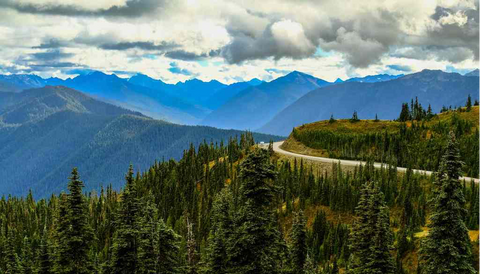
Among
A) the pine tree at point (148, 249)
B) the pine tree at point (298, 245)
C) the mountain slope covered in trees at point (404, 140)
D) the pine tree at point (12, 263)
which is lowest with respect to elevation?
the pine tree at point (12, 263)

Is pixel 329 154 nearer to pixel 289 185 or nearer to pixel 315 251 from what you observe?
pixel 289 185

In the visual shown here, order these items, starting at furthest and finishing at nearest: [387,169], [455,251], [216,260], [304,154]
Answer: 1. [304,154]
2. [387,169]
3. [216,260]
4. [455,251]

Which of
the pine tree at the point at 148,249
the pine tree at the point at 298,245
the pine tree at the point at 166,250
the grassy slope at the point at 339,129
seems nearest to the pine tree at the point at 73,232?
the pine tree at the point at 148,249

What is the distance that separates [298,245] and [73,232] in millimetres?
33796

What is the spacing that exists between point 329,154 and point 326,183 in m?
33.6

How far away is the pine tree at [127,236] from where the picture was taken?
43156mm

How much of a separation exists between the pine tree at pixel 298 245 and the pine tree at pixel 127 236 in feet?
90.4

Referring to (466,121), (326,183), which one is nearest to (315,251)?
(326,183)

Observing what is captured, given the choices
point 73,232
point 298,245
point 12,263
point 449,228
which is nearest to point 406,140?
point 298,245

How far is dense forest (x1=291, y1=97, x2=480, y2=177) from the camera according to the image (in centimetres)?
12600

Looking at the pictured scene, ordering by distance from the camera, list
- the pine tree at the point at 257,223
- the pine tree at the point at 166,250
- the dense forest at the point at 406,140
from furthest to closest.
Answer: the dense forest at the point at 406,140 < the pine tree at the point at 166,250 < the pine tree at the point at 257,223

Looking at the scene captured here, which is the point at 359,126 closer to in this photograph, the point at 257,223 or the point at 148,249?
the point at 148,249

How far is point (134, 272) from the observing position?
144 ft

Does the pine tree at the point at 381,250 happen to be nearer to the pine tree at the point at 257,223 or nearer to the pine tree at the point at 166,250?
the pine tree at the point at 257,223
